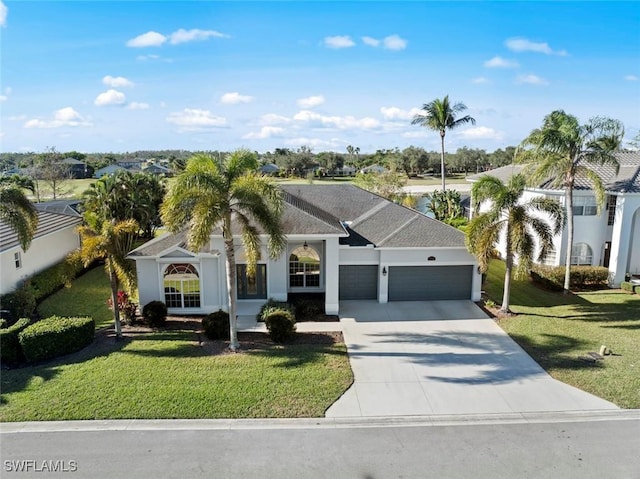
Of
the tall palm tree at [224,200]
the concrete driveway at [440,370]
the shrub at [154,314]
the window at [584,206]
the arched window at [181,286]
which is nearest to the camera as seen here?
the concrete driveway at [440,370]

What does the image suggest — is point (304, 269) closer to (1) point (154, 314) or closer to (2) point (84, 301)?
(1) point (154, 314)

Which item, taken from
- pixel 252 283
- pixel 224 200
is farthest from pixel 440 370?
pixel 252 283

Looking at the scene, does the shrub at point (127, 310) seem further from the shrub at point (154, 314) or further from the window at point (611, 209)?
the window at point (611, 209)

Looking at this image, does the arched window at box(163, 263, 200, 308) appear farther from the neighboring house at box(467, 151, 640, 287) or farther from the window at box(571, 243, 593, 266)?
the window at box(571, 243, 593, 266)

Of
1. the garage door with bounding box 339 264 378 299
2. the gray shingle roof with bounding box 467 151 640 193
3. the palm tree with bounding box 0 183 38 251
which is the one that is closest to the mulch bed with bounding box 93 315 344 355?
the garage door with bounding box 339 264 378 299

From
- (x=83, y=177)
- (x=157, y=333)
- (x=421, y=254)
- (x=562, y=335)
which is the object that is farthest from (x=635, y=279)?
(x=83, y=177)

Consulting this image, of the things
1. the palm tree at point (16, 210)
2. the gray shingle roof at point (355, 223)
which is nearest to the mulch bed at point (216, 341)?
the gray shingle roof at point (355, 223)

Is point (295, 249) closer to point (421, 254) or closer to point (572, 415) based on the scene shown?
point (421, 254)
